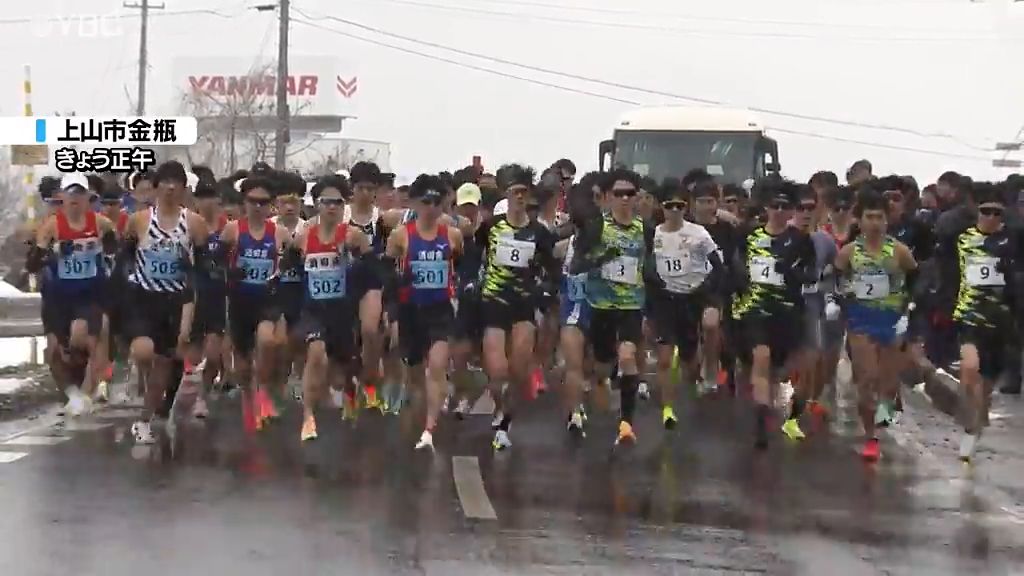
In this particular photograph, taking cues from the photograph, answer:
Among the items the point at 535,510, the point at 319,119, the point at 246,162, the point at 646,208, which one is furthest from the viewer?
the point at 319,119

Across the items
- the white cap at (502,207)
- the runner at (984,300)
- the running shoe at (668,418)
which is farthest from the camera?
the running shoe at (668,418)

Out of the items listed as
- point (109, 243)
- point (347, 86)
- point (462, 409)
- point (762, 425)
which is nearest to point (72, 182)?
point (109, 243)

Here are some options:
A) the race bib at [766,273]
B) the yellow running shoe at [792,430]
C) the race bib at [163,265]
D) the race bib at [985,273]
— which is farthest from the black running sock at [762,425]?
the race bib at [163,265]

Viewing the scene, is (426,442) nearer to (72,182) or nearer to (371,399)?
(371,399)

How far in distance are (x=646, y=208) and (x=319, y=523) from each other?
6.22 meters

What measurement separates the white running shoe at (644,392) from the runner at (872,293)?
11.3 ft

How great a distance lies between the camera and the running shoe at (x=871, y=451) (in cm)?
1152

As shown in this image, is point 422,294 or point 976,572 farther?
point 422,294

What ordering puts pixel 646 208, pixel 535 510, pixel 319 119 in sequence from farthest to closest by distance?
pixel 319 119, pixel 646 208, pixel 535 510

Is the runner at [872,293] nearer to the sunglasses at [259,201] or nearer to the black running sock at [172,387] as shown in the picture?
the sunglasses at [259,201]

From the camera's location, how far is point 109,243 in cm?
1240

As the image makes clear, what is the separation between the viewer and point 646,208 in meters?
14.0

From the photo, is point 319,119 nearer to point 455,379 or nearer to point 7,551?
point 455,379

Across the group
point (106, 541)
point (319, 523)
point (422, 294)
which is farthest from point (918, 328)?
point (106, 541)
